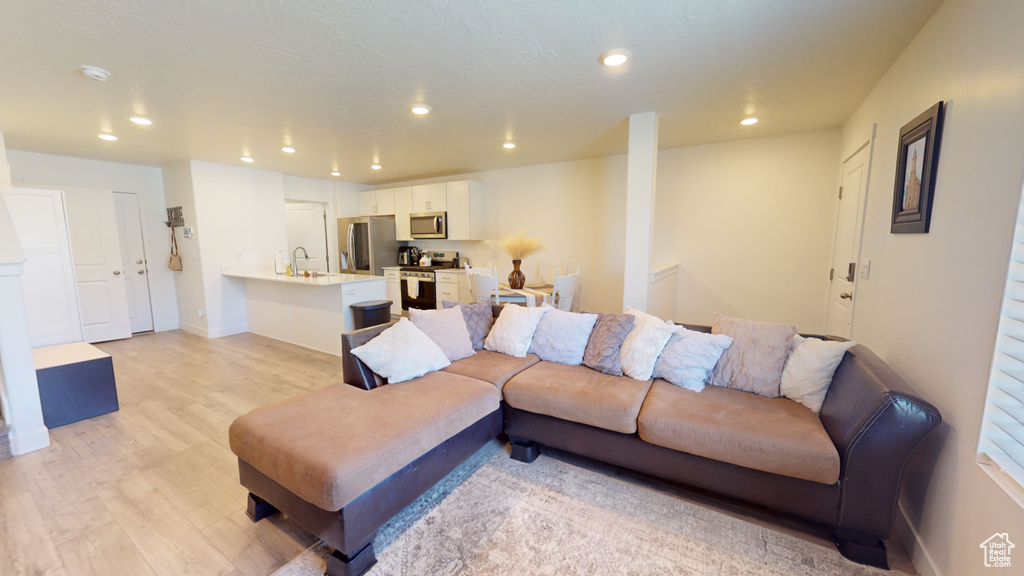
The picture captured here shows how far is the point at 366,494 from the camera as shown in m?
1.49

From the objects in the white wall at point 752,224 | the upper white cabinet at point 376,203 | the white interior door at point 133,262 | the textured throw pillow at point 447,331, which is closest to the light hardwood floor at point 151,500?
the textured throw pillow at point 447,331

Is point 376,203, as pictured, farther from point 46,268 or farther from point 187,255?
point 46,268

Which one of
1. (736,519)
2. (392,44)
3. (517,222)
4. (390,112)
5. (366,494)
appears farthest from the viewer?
(517,222)

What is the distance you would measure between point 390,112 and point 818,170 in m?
4.14

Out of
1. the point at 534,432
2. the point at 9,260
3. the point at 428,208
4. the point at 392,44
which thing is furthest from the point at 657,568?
the point at 428,208

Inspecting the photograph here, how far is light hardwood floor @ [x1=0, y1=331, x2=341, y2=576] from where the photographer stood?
5.17 feet

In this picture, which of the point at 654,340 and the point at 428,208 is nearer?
the point at 654,340

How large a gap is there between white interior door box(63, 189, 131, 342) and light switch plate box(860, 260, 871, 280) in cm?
785

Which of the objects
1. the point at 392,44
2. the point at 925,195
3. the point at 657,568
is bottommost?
the point at 657,568

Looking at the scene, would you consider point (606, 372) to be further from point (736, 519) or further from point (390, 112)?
point (390, 112)

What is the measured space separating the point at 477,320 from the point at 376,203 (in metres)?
4.58

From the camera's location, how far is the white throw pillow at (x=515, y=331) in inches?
107

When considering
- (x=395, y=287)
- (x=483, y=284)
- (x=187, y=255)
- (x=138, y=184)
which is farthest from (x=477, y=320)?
(x=138, y=184)

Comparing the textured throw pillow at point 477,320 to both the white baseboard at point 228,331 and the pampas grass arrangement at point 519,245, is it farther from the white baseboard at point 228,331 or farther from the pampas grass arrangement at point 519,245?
the white baseboard at point 228,331
